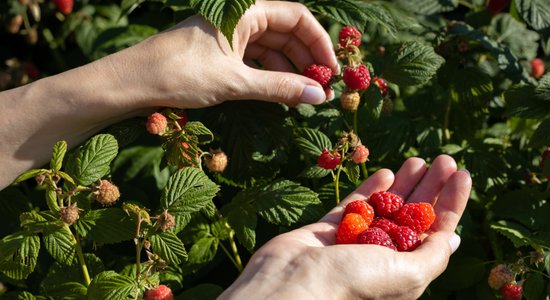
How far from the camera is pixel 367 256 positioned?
1.50 meters

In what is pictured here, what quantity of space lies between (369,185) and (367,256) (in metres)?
0.39

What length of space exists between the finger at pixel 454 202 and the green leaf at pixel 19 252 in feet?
3.29

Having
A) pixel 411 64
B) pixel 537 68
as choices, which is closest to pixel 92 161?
pixel 411 64

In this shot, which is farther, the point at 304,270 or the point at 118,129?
the point at 118,129

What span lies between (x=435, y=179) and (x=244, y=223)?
549mm

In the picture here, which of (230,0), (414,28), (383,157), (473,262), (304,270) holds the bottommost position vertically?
(473,262)

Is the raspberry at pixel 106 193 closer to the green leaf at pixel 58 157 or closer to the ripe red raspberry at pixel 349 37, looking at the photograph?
the green leaf at pixel 58 157

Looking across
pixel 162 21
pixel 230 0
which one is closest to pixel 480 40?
pixel 230 0

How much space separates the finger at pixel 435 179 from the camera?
6.02 feet

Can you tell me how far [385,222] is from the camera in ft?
5.60

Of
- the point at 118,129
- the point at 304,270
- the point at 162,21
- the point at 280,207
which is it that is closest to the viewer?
the point at 304,270

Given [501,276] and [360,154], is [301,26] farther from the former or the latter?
[501,276]

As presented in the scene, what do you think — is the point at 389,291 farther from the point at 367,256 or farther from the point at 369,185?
the point at 369,185

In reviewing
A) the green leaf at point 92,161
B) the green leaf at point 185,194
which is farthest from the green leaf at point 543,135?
the green leaf at point 92,161
